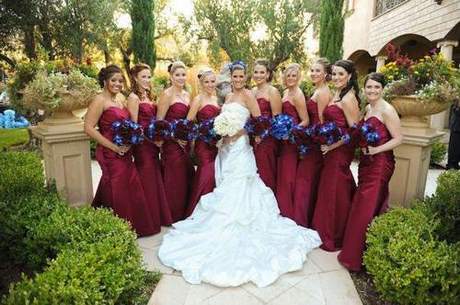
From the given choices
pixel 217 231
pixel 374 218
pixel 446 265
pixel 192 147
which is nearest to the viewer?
pixel 446 265

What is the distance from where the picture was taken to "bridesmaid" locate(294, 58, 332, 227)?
420 centimetres

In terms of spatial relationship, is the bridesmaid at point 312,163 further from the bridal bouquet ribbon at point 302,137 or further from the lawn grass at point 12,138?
the lawn grass at point 12,138

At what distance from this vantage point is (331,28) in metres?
13.0

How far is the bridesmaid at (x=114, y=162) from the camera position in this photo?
396cm

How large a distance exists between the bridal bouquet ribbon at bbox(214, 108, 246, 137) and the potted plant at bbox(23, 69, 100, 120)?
1.65 metres

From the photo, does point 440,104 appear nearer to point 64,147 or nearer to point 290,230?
point 290,230

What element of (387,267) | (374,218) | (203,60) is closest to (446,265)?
(387,267)

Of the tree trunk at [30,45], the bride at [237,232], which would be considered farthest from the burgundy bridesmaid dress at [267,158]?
the tree trunk at [30,45]

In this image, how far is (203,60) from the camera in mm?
21641

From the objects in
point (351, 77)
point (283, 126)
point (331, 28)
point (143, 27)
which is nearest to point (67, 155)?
point (283, 126)

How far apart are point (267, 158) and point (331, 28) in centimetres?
1026

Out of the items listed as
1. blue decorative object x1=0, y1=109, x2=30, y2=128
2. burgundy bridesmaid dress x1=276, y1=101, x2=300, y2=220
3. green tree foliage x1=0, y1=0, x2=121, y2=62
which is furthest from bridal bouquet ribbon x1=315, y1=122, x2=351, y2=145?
blue decorative object x1=0, y1=109, x2=30, y2=128

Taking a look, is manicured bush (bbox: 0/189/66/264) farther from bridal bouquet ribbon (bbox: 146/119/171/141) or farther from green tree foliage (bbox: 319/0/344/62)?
green tree foliage (bbox: 319/0/344/62)

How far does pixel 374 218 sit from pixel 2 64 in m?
19.8
